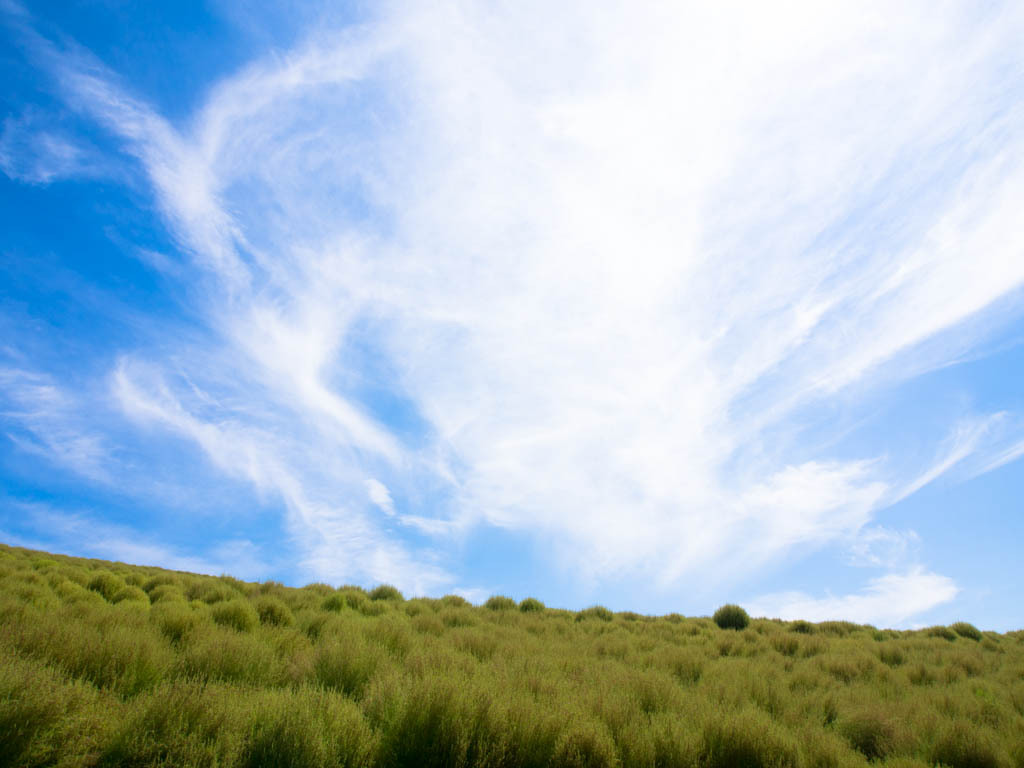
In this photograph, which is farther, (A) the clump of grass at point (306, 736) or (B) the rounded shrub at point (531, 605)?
(B) the rounded shrub at point (531, 605)

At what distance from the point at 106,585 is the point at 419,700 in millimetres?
10364

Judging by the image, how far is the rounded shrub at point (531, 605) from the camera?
54.0 ft

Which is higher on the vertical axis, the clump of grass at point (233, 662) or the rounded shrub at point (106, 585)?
the rounded shrub at point (106, 585)

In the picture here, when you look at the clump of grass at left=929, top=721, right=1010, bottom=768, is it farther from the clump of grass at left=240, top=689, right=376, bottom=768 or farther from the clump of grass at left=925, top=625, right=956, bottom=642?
the clump of grass at left=925, top=625, right=956, bottom=642

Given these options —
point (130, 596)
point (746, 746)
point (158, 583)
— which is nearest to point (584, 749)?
point (746, 746)

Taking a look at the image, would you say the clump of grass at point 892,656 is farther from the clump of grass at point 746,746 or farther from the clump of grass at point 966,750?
the clump of grass at point 746,746

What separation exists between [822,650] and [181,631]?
42.8 ft

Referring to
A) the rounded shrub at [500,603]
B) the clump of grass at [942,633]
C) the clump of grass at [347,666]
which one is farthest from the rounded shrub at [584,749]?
the clump of grass at [942,633]

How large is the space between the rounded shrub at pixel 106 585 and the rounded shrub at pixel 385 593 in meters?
6.02

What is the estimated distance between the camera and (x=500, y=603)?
640 inches

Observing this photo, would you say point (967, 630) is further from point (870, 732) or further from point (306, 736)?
point (306, 736)

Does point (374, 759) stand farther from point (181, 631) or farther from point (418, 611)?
point (418, 611)

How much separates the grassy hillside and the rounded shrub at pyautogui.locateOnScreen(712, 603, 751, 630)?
273 inches

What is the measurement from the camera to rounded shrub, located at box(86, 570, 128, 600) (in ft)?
35.3
